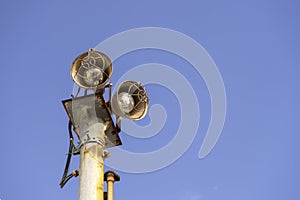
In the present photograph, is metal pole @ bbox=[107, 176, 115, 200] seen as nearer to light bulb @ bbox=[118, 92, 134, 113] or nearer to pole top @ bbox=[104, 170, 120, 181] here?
pole top @ bbox=[104, 170, 120, 181]

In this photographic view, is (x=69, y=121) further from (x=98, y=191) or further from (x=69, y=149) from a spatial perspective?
(x=98, y=191)

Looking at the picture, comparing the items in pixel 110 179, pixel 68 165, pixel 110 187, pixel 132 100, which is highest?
pixel 132 100

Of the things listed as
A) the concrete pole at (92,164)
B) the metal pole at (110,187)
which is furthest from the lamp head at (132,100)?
the metal pole at (110,187)

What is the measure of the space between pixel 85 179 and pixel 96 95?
80.4 inches

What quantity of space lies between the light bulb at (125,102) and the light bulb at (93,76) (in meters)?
0.61

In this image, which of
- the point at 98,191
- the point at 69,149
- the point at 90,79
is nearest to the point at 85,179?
the point at 98,191

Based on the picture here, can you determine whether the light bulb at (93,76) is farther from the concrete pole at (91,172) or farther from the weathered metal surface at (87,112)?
the concrete pole at (91,172)

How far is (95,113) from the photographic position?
10609mm

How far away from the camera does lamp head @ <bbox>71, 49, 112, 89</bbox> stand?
1116 centimetres

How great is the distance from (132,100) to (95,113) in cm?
130

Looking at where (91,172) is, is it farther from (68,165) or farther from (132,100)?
(132,100)

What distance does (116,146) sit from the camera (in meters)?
11.0

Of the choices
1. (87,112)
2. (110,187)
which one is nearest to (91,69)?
(87,112)

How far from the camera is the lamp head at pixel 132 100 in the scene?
11323mm
